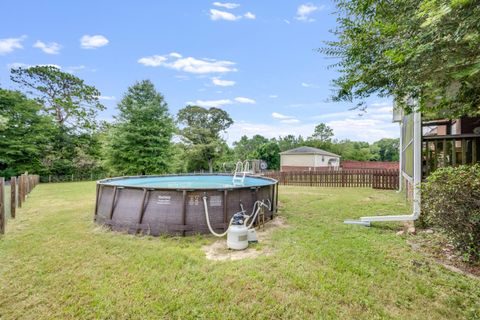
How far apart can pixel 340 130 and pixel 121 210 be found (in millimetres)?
47679

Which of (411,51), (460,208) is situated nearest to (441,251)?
(460,208)

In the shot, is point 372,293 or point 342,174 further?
point 342,174

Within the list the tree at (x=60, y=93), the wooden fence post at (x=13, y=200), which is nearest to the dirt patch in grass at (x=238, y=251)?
the wooden fence post at (x=13, y=200)

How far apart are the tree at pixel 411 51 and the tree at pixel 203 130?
27194 millimetres

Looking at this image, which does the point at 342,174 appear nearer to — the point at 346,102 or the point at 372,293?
the point at 346,102

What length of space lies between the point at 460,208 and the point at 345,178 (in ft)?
37.7

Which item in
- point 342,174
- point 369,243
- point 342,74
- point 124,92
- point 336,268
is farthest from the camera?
point 124,92

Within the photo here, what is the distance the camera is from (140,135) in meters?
17.7

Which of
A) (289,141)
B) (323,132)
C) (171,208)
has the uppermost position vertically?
(323,132)

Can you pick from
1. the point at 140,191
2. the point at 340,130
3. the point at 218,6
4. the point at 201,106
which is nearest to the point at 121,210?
the point at 140,191

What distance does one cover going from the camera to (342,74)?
3.85m

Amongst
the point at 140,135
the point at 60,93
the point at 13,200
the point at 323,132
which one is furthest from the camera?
the point at 323,132

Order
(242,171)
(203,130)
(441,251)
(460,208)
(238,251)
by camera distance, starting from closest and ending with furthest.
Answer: (460,208) < (441,251) < (238,251) < (242,171) < (203,130)

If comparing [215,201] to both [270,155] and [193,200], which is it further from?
[270,155]
